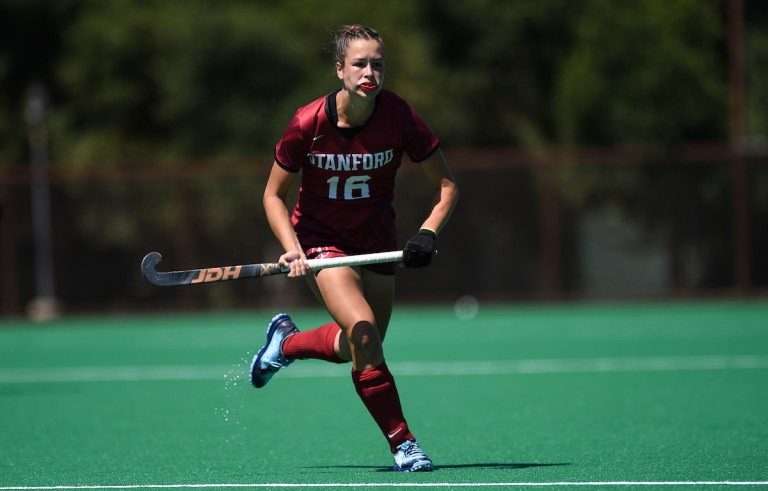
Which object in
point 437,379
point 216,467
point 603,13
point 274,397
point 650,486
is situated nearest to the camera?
point 650,486

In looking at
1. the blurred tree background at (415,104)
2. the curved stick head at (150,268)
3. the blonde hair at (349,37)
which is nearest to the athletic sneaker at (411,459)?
the curved stick head at (150,268)

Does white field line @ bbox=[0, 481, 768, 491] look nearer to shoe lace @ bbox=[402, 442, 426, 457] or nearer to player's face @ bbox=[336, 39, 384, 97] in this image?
shoe lace @ bbox=[402, 442, 426, 457]

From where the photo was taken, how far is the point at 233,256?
65.5 feet

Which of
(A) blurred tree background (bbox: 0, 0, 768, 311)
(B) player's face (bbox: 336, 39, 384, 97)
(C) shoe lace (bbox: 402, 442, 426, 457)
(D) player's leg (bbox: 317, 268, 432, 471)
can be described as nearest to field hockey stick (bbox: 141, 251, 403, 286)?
(D) player's leg (bbox: 317, 268, 432, 471)

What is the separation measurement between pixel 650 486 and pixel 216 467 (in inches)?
80.3

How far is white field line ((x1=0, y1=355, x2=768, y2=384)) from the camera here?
1041 cm

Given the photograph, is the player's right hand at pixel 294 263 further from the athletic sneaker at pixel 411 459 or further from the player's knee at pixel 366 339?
the athletic sneaker at pixel 411 459

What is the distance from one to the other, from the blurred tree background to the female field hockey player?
42.9 ft

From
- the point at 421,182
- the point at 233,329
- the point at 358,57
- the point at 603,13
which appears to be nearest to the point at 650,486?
the point at 358,57

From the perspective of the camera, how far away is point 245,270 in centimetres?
547

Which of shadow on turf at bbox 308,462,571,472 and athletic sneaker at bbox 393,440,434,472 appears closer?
athletic sneaker at bbox 393,440,434,472

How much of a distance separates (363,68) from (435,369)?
5.89 m

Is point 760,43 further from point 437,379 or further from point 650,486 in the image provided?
point 650,486

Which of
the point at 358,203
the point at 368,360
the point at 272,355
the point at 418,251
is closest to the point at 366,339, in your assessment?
the point at 368,360
